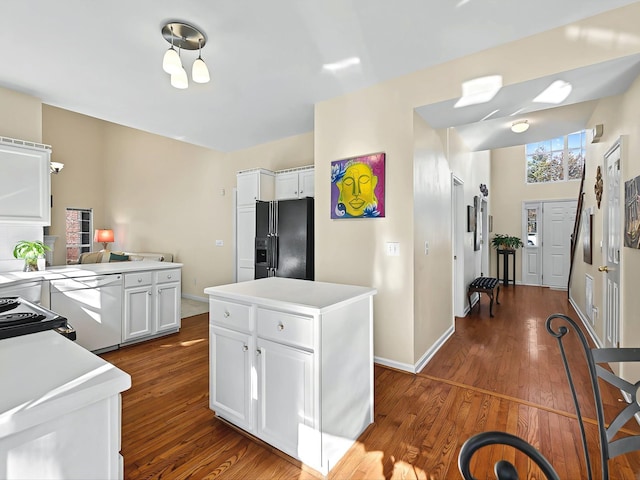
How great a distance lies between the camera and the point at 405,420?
2.10 metres

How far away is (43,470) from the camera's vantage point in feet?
2.30

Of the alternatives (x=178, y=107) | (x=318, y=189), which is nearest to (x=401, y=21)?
(x=318, y=189)

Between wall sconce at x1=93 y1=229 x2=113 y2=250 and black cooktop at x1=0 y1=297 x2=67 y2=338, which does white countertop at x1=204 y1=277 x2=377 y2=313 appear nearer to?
black cooktop at x1=0 y1=297 x2=67 y2=338

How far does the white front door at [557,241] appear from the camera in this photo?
23.1 ft

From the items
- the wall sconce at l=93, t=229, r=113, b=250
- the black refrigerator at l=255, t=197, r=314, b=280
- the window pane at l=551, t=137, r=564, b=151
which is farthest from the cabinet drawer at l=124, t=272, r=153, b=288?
the window pane at l=551, t=137, r=564, b=151

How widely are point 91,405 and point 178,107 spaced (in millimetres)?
3468

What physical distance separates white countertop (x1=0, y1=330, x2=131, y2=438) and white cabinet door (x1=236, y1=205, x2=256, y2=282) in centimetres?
362

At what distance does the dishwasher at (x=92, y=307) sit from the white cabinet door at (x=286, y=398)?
2316 millimetres

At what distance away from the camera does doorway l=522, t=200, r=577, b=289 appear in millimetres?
7066

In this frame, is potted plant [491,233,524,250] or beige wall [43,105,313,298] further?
potted plant [491,233,524,250]

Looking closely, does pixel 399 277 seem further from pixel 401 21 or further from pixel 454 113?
pixel 401 21

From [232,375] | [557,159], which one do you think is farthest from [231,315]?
[557,159]

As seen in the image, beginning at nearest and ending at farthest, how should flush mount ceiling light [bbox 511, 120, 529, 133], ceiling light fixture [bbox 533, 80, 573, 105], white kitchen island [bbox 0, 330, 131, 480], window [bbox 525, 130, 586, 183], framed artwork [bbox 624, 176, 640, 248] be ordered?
white kitchen island [bbox 0, 330, 131, 480], framed artwork [bbox 624, 176, 640, 248], ceiling light fixture [bbox 533, 80, 573, 105], flush mount ceiling light [bbox 511, 120, 529, 133], window [bbox 525, 130, 586, 183]

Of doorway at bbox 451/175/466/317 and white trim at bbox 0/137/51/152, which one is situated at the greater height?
white trim at bbox 0/137/51/152
